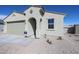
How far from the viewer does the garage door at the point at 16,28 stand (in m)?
10.7

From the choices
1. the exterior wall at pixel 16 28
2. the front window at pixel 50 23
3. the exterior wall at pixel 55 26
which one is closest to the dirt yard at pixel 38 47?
the exterior wall at pixel 55 26

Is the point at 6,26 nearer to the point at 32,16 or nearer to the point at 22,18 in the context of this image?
the point at 22,18

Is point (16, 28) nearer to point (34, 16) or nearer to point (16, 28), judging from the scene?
point (16, 28)

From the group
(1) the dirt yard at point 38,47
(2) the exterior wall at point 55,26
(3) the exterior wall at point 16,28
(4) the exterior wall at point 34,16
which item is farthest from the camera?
(3) the exterior wall at point 16,28

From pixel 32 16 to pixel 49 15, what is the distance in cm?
156

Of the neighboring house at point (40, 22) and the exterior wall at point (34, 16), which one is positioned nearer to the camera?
the neighboring house at point (40, 22)

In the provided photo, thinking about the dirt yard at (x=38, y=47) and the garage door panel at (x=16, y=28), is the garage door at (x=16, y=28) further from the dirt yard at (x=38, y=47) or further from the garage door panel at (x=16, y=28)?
the dirt yard at (x=38, y=47)

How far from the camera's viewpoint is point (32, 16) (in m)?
10.0

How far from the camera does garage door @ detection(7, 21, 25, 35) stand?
10.7 metres

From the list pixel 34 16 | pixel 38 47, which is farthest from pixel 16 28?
pixel 38 47

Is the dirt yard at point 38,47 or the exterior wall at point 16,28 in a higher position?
the exterior wall at point 16,28

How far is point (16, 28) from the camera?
11094 mm

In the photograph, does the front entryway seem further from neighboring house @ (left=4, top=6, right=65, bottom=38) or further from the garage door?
the garage door
